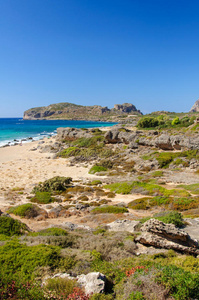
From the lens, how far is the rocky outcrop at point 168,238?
662 centimetres

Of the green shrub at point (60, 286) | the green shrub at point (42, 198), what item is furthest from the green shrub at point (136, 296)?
the green shrub at point (42, 198)

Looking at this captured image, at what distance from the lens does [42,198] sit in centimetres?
1597

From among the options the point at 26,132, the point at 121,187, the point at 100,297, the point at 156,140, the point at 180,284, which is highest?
the point at 26,132

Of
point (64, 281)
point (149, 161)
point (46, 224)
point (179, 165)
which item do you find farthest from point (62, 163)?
point (64, 281)

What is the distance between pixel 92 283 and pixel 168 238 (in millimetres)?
3986

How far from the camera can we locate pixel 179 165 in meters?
22.9

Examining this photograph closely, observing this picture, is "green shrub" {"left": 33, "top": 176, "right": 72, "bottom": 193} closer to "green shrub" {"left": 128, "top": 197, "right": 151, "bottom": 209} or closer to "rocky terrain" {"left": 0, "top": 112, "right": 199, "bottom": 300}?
"rocky terrain" {"left": 0, "top": 112, "right": 199, "bottom": 300}

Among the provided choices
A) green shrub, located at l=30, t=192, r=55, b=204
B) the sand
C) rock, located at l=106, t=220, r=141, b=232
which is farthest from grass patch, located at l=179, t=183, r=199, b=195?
green shrub, located at l=30, t=192, r=55, b=204

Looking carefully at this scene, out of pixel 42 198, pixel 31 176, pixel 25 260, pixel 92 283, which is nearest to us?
pixel 92 283

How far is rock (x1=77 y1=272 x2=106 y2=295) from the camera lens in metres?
4.04

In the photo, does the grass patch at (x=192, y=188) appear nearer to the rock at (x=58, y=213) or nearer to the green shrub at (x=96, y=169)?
the rock at (x=58, y=213)

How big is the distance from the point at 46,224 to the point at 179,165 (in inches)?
712

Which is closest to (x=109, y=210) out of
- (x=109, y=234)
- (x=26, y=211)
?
(x=109, y=234)

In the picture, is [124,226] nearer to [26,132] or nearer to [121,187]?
[121,187]
